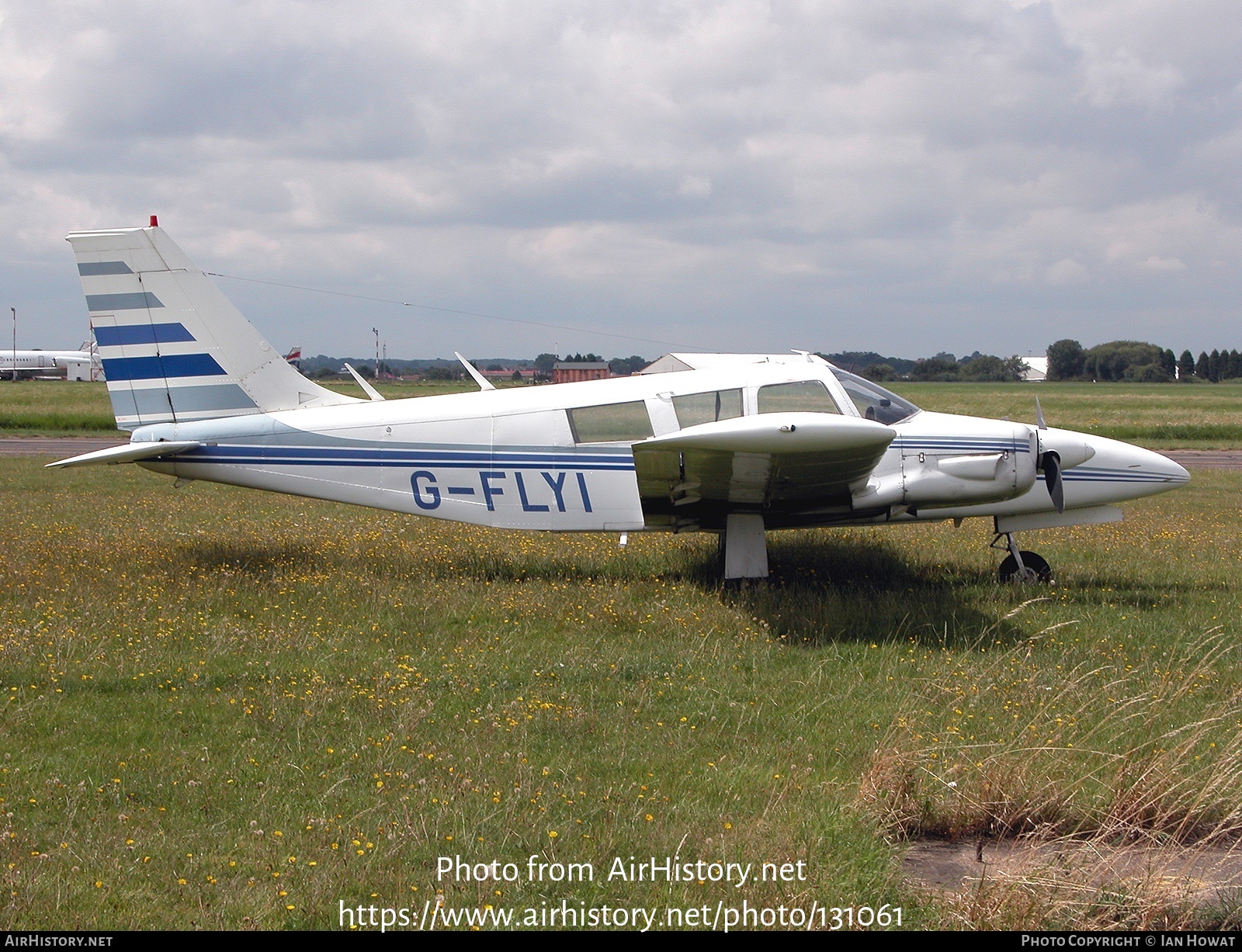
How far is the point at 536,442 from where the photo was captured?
32.0ft

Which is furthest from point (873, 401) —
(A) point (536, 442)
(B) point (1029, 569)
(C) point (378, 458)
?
(C) point (378, 458)

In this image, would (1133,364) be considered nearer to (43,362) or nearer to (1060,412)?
(1060,412)

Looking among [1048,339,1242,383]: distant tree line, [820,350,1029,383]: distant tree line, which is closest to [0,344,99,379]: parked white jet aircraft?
[820,350,1029,383]: distant tree line

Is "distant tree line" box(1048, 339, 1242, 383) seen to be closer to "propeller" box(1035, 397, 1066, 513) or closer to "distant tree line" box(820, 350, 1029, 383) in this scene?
"distant tree line" box(820, 350, 1029, 383)

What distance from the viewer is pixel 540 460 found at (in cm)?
973

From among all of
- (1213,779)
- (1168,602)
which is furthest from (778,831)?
(1168,602)

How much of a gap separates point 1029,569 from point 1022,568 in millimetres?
191

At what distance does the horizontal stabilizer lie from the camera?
9393mm

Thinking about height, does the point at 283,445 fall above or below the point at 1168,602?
above

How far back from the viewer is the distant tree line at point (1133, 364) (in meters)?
118

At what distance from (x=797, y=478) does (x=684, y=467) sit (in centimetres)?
98

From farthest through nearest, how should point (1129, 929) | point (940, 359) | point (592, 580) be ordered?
point (940, 359), point (592, 580), point (1129, 929)

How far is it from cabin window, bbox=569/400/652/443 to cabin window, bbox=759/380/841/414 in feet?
3.69

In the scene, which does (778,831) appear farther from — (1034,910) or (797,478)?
(797,478)
